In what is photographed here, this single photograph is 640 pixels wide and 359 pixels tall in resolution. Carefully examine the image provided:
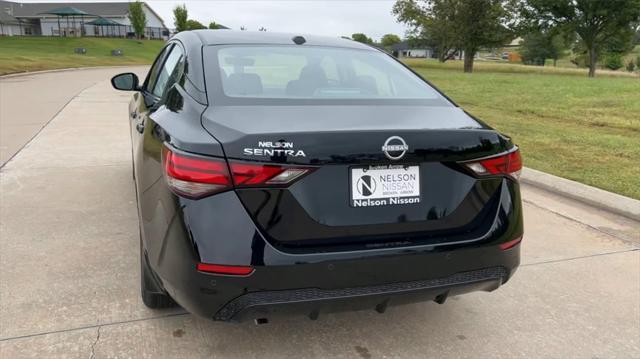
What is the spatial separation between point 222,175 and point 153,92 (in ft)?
6.74

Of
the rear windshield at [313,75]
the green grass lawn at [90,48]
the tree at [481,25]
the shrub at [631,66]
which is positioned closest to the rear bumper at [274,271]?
the rear windshield at [313,75]

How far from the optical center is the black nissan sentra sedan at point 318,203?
7.00 ft

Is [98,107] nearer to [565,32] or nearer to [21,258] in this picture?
[21,258]

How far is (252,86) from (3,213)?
3.06 metres

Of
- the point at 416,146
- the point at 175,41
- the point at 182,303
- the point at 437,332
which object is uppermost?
the point at 175,41

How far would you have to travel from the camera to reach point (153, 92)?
389 cm

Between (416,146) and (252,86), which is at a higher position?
(252,86)

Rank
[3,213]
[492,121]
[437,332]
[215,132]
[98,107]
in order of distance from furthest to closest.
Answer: [98,107]
[492,121]
[3,213]
[437,332]
[215,132]

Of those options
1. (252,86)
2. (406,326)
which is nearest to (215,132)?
(252,86)

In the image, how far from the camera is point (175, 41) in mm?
3756

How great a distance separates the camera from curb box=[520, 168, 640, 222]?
4.96 metres

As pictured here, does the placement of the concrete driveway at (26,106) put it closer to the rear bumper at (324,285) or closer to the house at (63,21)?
the rear bumper at (324,285)

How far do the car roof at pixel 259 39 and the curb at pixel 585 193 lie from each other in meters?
2.93

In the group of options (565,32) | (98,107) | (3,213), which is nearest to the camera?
(3,213)
